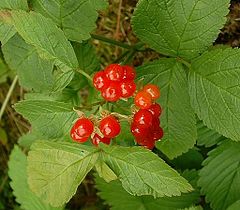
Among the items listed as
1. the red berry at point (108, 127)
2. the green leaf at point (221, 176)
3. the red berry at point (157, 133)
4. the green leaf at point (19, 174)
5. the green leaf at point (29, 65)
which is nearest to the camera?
the red berry at point (108, 127)

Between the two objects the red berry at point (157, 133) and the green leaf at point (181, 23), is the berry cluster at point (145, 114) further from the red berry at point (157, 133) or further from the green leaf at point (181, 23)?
the green leaf at point (181, 23)

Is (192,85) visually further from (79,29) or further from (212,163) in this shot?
(212,163)

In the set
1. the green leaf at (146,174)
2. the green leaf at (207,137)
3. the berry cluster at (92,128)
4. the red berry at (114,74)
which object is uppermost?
the red berry at (114,74)

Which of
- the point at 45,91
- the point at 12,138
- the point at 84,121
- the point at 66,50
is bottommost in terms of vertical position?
the point at 12,138

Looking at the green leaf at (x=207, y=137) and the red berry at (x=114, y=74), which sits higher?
the red berry at (x=114, y=74)

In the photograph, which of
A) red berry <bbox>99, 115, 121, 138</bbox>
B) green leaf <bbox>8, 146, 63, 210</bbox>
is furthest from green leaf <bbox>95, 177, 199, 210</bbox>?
red berry <bbox>99, 115, 121, 138</bbox>

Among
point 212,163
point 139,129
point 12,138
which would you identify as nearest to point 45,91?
point 139,129

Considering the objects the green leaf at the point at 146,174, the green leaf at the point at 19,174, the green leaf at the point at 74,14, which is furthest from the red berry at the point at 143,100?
the green leaf at the point at 19,174
